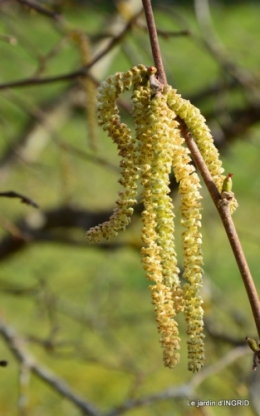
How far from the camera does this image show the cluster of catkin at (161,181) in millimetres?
684

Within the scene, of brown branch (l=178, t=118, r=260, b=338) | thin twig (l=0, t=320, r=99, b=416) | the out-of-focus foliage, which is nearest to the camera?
brown branch (l=178, t=118, r=260, b=338)

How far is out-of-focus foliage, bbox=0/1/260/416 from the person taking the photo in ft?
6.54

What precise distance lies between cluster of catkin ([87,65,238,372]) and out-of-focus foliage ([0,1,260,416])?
2.55 feet

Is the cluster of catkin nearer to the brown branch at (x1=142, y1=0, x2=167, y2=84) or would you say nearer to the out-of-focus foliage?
the brown branch at (x1=142, y1=0, x2=167, y2=84)

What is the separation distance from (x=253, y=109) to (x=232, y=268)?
2.74m

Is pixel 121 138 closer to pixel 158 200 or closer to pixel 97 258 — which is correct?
pixel 158 200

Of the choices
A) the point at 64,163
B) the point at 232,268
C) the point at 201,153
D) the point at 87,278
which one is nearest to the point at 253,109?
the point at 64,163

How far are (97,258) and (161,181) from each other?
14.2 feet

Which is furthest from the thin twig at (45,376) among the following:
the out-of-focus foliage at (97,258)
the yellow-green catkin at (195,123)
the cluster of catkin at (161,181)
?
the yellow-green catkin at (195,123)

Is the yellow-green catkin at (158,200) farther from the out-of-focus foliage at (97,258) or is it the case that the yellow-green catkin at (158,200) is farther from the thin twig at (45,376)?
the thin twig at (45,376)

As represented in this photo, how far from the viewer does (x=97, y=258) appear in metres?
4.98

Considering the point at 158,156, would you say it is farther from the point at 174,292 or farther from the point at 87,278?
the point at 87,278

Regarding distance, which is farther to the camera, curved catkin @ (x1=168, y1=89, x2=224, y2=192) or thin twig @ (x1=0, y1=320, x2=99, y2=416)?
thin twig @ (x1=0, y1=320, x2=99, y2=416)

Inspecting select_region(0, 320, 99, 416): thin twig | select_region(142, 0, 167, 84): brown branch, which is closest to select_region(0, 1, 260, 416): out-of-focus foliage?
select_region(0, 320, 99, 416): thin twig
